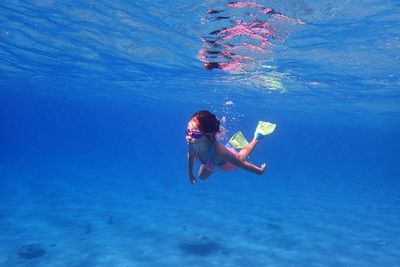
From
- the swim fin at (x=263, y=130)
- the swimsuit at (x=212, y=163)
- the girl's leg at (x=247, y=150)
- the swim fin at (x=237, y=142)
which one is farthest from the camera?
the swim fin at (x=237, y=142)

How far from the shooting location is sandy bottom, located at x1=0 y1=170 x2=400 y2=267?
14680 millimetres

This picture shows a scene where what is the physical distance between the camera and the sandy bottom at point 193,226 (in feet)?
48.2

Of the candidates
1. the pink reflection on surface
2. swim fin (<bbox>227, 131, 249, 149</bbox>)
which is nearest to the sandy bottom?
swim fin (<bbox>227, 131, 249, 149</bbox>)

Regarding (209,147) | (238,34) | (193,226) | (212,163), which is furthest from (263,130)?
(193,226)

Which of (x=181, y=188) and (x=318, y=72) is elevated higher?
(x=318, y=72)

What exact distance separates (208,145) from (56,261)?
10678 mm

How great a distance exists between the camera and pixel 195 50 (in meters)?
17.2

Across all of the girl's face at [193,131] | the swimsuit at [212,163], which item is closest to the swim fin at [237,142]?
the swimsuit at [212,163]

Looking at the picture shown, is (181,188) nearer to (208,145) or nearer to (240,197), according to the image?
(240,197)

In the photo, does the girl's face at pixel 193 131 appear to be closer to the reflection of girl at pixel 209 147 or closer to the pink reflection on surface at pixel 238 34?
the reflection of girl at pixel 209 147

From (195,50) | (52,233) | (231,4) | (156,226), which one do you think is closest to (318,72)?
(195,50)

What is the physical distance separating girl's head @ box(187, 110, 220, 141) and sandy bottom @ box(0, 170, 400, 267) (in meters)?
8.68

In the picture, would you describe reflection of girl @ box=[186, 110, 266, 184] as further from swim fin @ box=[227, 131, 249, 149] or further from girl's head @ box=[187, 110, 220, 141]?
swim fin @ box=[227, 131, 249, 149]

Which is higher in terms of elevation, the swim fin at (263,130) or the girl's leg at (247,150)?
the swim fin at (263,130)
